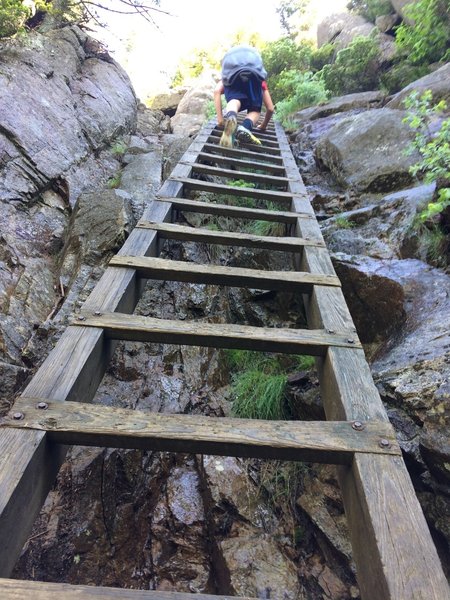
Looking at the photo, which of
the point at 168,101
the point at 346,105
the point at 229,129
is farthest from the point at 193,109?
the point at 229,129

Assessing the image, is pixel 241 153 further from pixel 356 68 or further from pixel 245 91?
pixel 356 68

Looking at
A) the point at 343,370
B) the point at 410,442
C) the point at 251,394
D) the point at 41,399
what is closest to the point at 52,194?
the point at 251,394

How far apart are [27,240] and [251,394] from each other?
2.11 metres

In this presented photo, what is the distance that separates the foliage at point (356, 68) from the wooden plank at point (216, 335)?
7.99 meters

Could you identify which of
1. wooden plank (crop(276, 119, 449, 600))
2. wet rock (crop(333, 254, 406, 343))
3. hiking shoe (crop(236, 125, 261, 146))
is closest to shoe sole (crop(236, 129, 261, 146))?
hiking shoe (crop(236, 125, 261, 146))

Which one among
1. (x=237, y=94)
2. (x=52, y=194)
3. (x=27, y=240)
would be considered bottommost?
(x=27, y=240)

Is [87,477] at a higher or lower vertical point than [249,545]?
higher

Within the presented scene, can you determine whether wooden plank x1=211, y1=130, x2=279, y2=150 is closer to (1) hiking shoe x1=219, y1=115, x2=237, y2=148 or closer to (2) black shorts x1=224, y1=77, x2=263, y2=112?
(2) black shorts x1=224, y1=77, x2=263, y2=112

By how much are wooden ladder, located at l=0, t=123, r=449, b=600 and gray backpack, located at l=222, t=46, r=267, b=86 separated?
4.19 meters

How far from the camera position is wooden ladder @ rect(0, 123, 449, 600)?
1.11 m

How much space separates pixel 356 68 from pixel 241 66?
3859mm

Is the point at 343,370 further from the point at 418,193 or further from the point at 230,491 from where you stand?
the point at 418,193

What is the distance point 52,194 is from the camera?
3.94 m

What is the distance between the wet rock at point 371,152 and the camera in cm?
439
